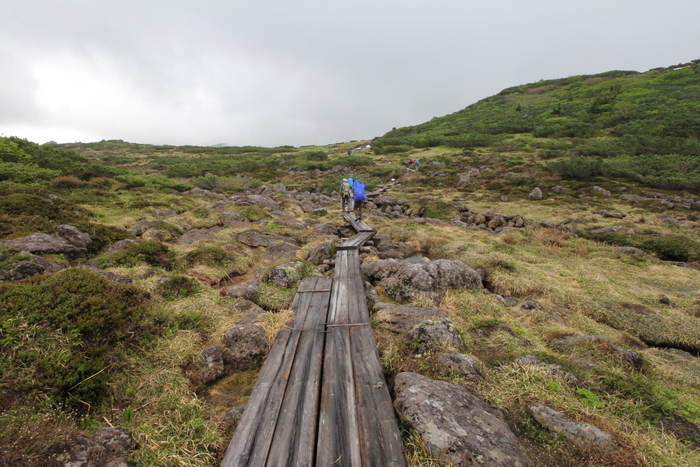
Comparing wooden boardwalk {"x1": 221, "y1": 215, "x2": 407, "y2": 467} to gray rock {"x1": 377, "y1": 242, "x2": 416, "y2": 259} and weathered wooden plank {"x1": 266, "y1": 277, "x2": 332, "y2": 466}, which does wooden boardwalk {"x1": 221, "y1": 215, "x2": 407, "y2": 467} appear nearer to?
weathered wooden plank {"x1": 266, "y1": 277, "x2": 332, "y2": 466}

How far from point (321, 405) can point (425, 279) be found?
4.58 meters

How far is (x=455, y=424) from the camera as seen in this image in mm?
3207

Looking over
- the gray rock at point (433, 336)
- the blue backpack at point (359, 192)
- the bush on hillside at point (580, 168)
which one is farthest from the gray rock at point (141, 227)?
the bush on hillside at point (580, 168)

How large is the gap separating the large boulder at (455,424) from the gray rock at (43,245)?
8.65m

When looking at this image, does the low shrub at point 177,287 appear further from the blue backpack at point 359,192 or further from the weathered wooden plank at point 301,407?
the blue backpack at point 359,192

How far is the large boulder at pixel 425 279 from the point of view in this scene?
732 centimetres

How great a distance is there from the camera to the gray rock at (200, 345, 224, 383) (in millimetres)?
4441

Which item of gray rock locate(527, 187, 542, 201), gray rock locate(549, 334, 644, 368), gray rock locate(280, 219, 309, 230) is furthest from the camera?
gray rock locate(527, 187, 542, 201)

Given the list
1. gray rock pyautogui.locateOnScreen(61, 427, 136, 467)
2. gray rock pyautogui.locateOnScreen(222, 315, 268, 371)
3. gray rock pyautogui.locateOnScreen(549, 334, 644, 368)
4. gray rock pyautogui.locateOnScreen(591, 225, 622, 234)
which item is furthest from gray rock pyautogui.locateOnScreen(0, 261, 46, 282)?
gray rock pyautogui.locateOnScreen(591, 225, 622, 234)

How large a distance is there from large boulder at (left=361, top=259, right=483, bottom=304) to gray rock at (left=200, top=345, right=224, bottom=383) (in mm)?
4398

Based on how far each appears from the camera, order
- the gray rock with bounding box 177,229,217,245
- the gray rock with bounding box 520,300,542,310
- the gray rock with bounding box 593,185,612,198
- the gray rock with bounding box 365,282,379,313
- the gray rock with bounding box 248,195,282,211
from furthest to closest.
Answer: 1. the gray rock with bounding box 593,185,612,198
2. the gray rock with bounding box 248,195,282,211
3. the gray rock with bounding box 177,229,217,245
4. the gray rock with bounding box 520,300,542,310
5. the gray rock with bounding box 365,282,379,313

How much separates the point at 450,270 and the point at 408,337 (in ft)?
10.9

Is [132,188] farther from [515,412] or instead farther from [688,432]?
[688,432]

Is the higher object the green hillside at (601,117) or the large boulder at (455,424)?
the green hillside at (601,117)
